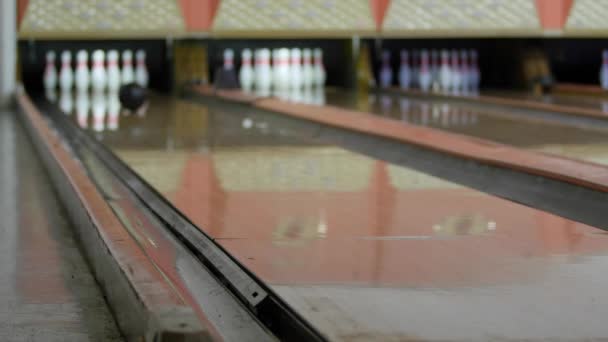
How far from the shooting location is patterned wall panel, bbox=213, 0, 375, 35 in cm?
780

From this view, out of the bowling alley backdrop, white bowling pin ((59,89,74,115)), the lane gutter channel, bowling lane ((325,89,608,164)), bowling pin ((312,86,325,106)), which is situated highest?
the bowling alley backdrop

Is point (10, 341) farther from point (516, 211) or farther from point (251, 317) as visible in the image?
point (516, 211)

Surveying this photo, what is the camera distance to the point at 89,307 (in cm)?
161

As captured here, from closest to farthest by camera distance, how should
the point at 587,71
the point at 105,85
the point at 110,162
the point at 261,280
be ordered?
the point at 261,280 < the point at 110,162 < the point at 105,85 < the point at 587,71

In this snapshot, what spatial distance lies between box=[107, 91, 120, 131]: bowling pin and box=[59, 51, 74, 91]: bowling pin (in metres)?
0.46

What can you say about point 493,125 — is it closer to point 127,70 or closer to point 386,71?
point 386,71

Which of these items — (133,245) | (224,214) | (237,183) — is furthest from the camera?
(237,183)

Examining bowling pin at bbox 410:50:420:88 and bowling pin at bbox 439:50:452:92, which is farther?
bowling pin at bbox 410:50:420:88

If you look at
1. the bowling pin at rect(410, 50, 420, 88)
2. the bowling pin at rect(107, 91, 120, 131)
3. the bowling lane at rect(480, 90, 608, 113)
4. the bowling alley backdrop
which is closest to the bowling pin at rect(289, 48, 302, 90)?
the bowling alley backdrop

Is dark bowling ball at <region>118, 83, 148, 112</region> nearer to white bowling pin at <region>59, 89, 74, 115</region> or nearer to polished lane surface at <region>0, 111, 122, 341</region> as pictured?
white bowling pin at <region>59, 89, 74, 115</region>

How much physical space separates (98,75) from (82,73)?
0.14 meters

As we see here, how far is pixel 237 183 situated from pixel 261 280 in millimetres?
1353

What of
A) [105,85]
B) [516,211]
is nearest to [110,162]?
[516,211]

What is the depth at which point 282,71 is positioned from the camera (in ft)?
28.8
